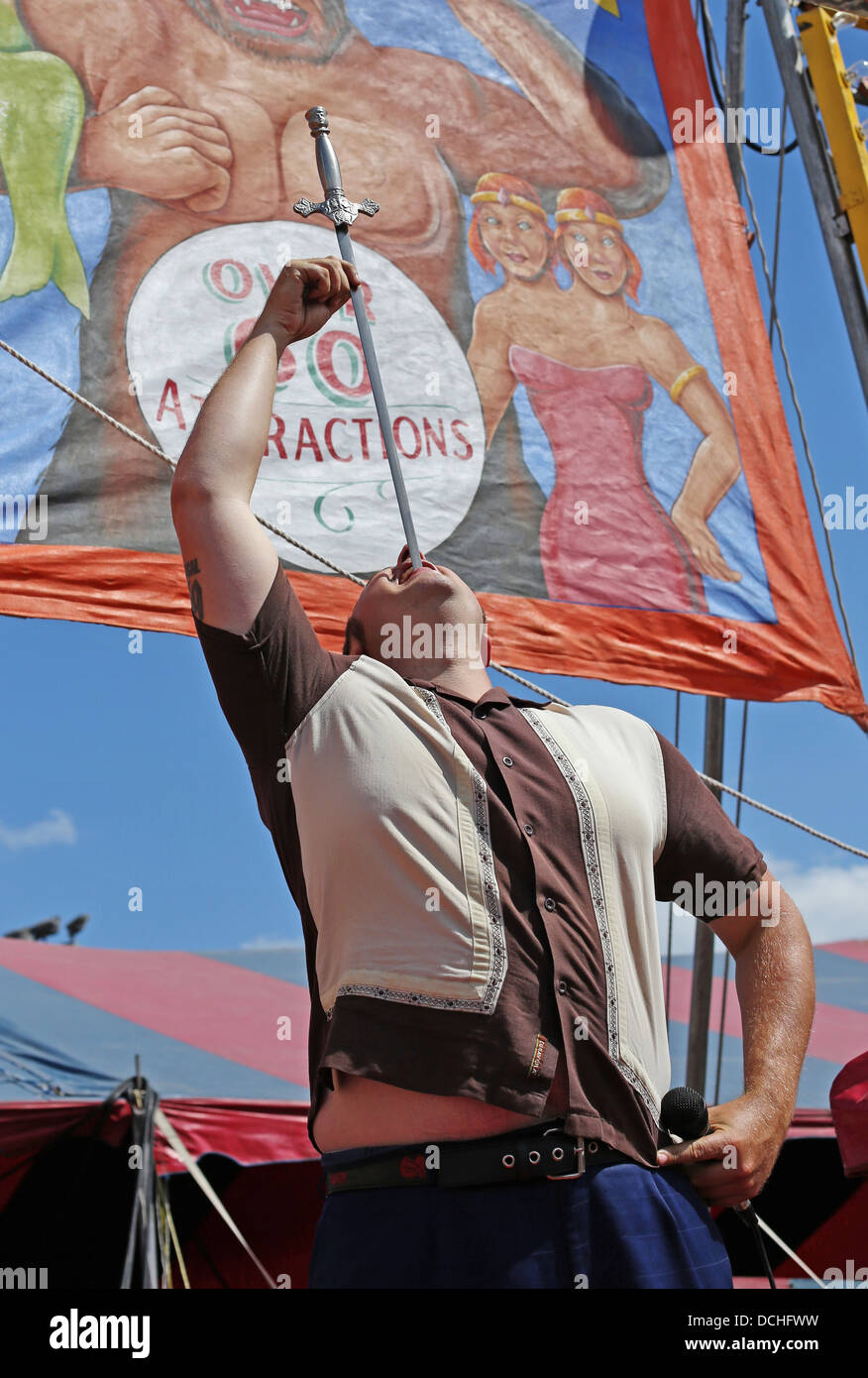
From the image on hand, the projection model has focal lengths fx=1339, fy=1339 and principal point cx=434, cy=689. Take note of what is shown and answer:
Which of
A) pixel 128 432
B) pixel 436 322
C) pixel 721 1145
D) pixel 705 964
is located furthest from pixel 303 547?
pixel 705 964

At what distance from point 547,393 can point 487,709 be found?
298 cm

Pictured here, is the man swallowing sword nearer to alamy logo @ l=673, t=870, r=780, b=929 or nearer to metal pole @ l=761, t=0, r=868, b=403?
alamy logo @ l=673, t=870, r=780, b=929

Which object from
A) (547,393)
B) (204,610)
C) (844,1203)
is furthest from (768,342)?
(204,610)

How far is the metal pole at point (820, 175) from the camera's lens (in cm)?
444

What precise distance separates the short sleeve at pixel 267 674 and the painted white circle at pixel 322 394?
2.23m

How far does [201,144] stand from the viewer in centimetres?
440

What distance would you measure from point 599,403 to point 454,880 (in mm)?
3389

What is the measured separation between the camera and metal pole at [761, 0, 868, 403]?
175 inches

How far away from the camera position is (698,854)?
6.43 feet

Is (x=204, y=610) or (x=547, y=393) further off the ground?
(x=547, y=393)

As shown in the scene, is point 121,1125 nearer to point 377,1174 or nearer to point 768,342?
point 377,1174

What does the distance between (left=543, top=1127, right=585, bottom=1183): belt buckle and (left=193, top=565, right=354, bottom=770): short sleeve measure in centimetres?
58

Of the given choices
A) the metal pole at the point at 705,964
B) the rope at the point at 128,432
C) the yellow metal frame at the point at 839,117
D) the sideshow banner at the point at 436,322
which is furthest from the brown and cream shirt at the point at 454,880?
the metal pole at the point at 705,964
